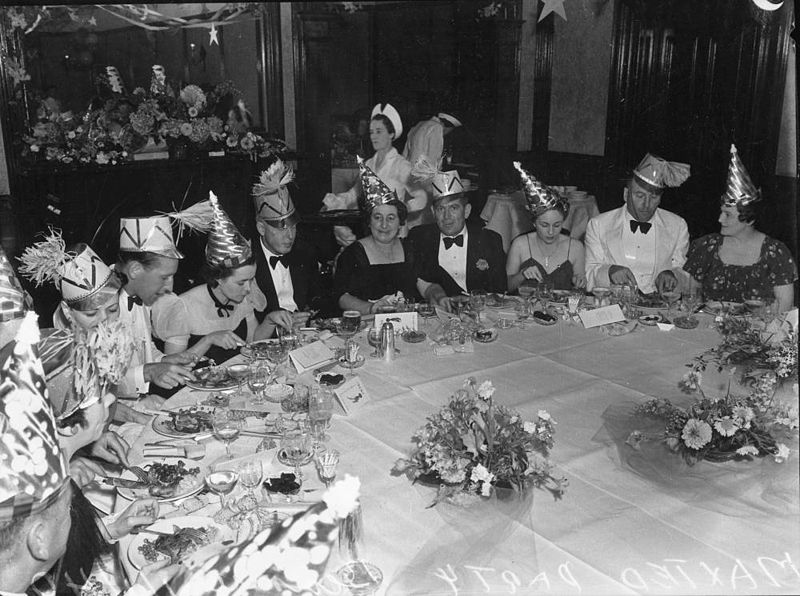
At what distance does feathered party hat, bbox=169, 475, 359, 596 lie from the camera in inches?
42.1

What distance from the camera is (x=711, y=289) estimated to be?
443cm

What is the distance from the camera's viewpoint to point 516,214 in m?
7.21

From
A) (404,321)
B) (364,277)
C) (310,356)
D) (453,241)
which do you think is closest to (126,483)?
(310,356)

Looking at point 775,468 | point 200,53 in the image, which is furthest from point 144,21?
point 775,468

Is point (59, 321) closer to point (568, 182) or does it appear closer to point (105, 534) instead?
point (105, 534)

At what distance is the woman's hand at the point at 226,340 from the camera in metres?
3.42

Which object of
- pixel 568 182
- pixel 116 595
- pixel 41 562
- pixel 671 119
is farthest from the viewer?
pixel 568 182

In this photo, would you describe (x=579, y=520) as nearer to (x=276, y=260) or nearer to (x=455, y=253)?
(x=276, y=260)

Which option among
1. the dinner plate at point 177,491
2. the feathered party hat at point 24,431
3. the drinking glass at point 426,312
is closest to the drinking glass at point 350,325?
the drinking glass at point 426,312

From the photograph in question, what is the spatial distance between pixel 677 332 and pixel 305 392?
1978mm

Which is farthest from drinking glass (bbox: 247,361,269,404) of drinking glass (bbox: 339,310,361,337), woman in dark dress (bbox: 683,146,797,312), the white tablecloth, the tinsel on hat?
the white tablecloth

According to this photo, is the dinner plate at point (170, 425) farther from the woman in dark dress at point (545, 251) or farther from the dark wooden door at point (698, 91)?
the dark wooden door at point (698, 91)

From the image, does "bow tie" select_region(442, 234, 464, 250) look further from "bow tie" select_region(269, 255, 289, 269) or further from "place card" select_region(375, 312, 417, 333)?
"place card" select_region(375, 312, 417, 333)

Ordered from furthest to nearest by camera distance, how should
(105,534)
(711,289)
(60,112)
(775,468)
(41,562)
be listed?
1. (60,112)
2. (711,289)
3. (775,468)
4. (105,534)
5. (41,562)
